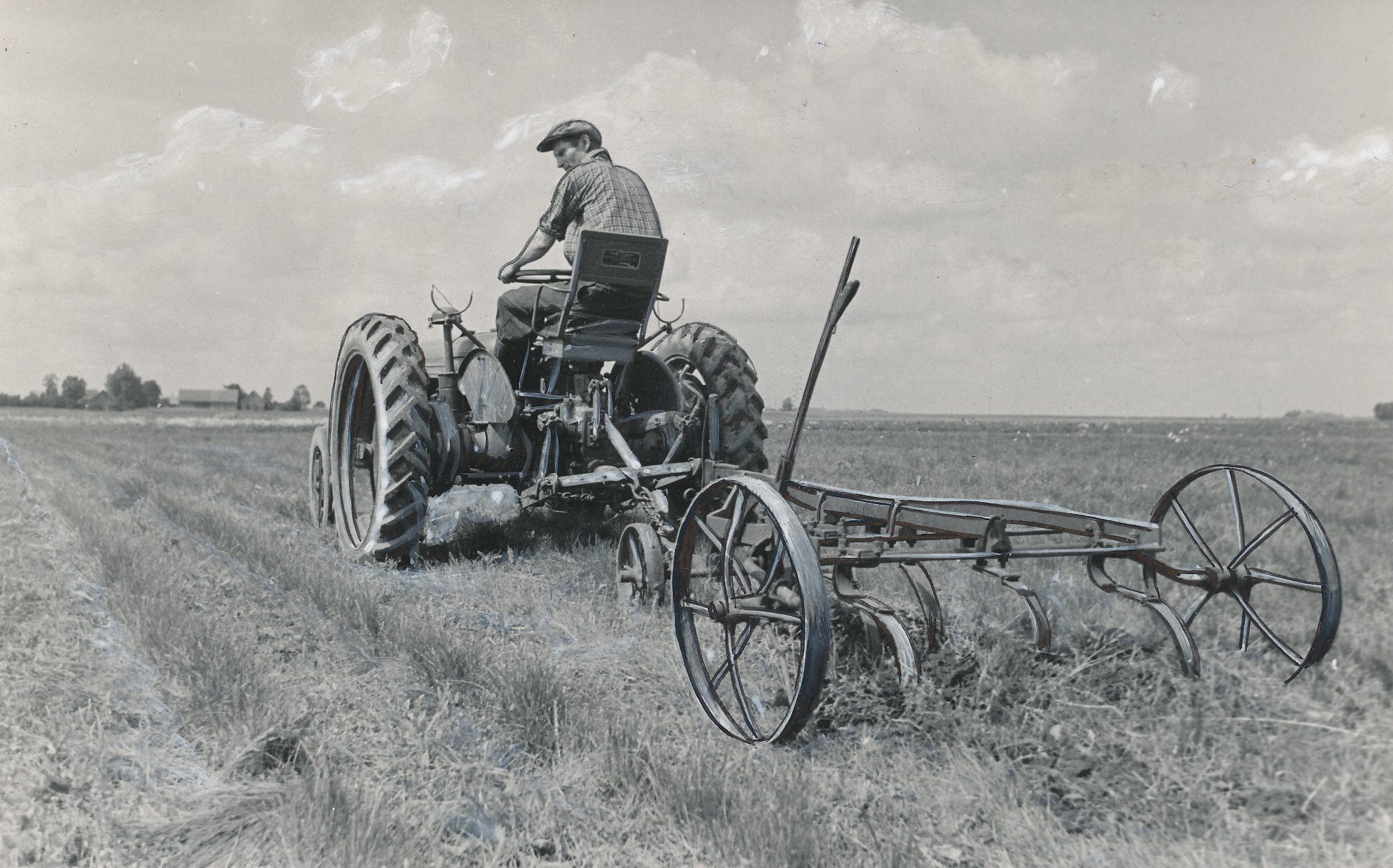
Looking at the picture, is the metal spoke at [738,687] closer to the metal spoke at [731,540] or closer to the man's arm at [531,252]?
the metal spoke at [731,540]

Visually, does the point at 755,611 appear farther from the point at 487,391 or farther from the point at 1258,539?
the point at 487,391

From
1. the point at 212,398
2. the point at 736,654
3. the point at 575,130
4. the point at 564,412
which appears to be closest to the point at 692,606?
the point at 736,654

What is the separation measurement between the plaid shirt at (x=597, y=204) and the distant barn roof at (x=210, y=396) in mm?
44541

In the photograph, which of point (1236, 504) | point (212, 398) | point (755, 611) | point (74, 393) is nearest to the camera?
point (755, 611)

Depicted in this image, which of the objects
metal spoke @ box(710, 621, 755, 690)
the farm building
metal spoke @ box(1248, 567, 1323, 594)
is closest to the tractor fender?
metal spoke @ box(710, 621, 755, 690)

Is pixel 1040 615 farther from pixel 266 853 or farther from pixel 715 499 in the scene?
pixel 266 853

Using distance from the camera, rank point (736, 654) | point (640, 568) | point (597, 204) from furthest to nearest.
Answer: point (597, 204) < point (640, 568) < point (736, 654)

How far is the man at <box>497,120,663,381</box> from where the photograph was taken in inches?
219

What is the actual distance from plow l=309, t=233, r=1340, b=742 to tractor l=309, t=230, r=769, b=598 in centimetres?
2

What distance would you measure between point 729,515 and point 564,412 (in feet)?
7.37

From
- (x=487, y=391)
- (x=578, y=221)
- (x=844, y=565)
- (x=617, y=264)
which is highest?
(x=578, y=221)

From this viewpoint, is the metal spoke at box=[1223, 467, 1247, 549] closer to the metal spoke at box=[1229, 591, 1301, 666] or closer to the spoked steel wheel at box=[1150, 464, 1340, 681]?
the spoked steel wheel at box=[1150, 464, 1340, 681]

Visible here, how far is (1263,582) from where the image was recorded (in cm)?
356

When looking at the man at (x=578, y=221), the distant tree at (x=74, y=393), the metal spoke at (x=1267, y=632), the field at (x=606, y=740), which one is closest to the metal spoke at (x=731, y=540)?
the field at (x=606, y=740)
